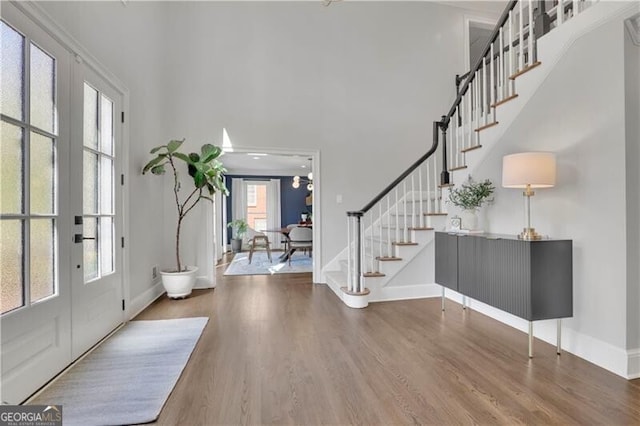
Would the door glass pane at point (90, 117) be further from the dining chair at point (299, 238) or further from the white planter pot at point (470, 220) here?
the dining chair at point (299, 238)

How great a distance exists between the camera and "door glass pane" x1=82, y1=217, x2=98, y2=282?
2314 mm

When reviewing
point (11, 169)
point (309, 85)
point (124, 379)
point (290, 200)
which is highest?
point (309, 85)

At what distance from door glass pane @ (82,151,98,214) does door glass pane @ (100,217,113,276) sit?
18 cm

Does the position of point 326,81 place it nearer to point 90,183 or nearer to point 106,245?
point 90,183

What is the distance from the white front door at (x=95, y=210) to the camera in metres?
2.16

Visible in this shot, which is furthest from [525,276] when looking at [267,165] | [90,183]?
[267,165]

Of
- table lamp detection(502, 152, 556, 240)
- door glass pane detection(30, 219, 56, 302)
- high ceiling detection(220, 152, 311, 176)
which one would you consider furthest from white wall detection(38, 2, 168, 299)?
table lamp detection(502, 152, 556, 240)

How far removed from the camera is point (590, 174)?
2.08 m

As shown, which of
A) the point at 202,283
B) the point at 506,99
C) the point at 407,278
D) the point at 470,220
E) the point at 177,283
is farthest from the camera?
the point at 202,283

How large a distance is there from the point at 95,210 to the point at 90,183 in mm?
230

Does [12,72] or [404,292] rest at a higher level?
[12,72]

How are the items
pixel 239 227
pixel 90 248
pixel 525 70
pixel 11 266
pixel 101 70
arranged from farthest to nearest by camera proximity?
pixel 239 227
pixel 525 70
pixel 101 70
pixel 90 248
pixel 11 266

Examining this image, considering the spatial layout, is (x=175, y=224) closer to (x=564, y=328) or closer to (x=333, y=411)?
(x=333, y=411)

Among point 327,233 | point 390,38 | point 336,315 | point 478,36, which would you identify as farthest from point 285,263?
point 478,36
